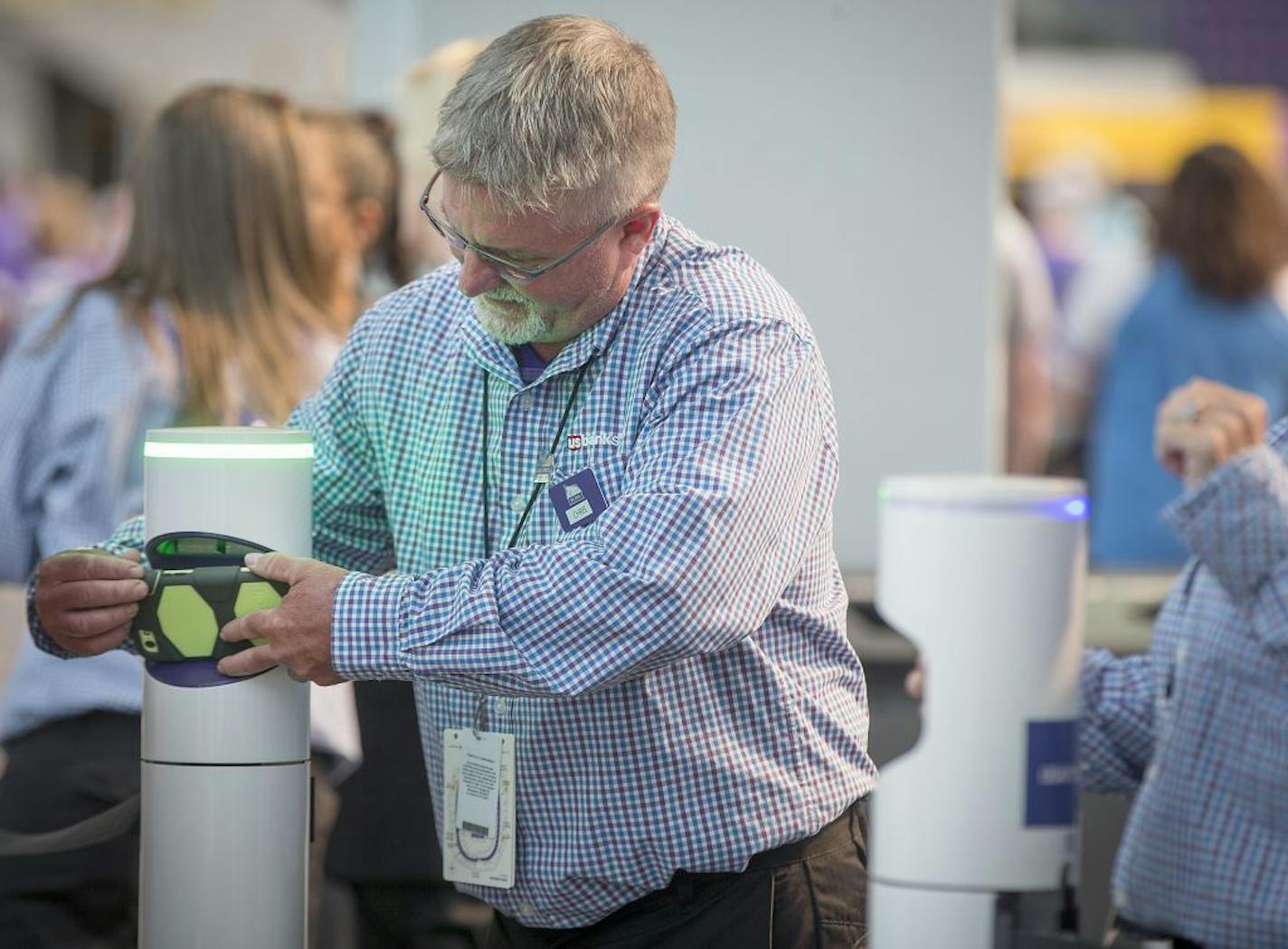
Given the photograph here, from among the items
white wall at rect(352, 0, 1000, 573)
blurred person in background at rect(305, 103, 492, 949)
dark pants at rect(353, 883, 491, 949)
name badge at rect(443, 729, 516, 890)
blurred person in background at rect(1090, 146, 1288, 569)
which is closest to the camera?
name badge at rect(443, 729, 516, 890)

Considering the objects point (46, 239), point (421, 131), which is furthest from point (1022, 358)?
point (46, 239)

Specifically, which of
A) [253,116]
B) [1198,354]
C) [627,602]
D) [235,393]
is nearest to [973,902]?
[627,602]

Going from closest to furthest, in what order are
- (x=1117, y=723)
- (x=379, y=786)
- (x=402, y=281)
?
1. (x=1117, y=723)
2. (x=379, y=786)
3. (x=402, y=281)

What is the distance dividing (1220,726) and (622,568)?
973 mm

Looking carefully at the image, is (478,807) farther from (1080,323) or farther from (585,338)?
(1080,323)

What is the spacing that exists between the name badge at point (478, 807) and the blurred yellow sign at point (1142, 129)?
512 inches

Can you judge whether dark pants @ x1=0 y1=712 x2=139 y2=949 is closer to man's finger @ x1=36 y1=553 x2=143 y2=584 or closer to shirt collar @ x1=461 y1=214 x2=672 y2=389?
man's finger @ x1=36 y1=553 x2=143 y2=584

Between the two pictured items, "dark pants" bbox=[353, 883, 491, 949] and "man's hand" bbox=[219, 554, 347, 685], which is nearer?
"man's hand" bbox=[219, 554, 347, 685]

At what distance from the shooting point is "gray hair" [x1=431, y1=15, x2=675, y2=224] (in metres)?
1.74

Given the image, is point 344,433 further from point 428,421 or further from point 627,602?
point 627,602

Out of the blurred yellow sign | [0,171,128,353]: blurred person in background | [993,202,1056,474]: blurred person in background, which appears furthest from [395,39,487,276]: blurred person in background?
the blurred yellow sign

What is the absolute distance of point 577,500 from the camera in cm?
186

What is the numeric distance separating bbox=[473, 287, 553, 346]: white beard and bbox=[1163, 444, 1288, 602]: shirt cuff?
0.86 meters

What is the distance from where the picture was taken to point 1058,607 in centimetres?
172
